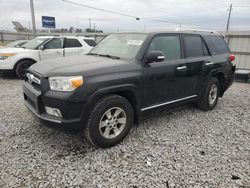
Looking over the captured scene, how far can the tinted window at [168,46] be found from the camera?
347 centimetres

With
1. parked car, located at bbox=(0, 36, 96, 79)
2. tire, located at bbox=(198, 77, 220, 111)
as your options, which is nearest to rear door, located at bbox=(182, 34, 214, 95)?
tire, located at bbox=(198, 77, 220, 111)

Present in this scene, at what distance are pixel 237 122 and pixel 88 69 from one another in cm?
335

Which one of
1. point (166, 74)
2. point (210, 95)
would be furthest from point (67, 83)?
point (210, 95)

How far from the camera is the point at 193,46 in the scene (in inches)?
164

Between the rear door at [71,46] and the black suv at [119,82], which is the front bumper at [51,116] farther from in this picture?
the rear door at [71,46]

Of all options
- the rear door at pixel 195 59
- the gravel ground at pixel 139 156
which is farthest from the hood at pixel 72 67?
the rear door at pixel 195 59

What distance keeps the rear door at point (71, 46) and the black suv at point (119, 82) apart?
4426 millimetres

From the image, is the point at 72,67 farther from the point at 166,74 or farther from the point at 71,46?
the point at 71,46

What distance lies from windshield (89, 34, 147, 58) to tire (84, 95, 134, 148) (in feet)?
2.93

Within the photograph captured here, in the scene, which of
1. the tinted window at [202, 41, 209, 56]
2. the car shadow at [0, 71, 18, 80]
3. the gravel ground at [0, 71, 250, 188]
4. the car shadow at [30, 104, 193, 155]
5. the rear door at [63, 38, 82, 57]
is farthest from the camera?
the rear door at [63, 38, 82, 57]

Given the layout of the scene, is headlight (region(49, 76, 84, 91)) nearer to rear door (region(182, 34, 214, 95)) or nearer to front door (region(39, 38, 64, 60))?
rear door (region(182, 34, 214, 95))

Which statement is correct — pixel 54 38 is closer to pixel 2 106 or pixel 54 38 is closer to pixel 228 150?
→ pixel 2 106

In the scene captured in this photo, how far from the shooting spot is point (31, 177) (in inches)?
93.0

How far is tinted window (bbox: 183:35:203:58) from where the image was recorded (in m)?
3.99
